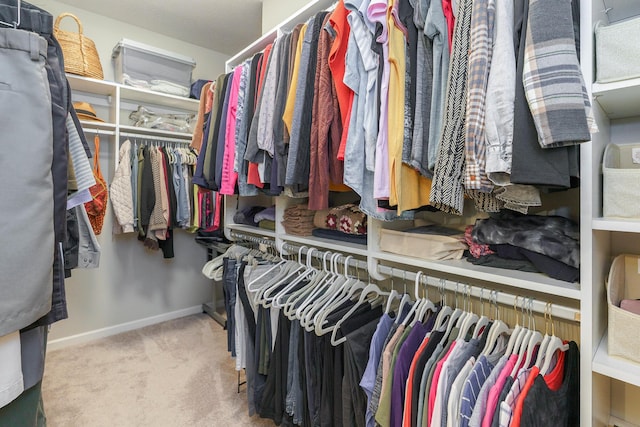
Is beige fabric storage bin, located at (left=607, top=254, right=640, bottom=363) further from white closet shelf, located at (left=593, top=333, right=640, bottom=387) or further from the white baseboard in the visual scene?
the white baseboard

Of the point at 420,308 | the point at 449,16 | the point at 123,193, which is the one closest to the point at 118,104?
the point at 123,193

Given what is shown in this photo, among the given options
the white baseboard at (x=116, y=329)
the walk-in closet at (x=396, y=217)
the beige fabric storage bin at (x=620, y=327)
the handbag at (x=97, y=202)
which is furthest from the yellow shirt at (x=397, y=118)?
the white baseboard at (x=116, y=329)

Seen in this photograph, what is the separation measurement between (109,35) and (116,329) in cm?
249

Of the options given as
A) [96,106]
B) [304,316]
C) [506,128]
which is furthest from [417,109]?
[96,106]

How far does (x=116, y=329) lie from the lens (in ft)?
9.52

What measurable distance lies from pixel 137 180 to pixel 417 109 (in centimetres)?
240

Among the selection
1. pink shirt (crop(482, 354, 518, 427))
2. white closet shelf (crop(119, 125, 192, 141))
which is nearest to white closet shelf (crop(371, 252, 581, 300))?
pink shirt (crop(482, 354, 518, 427))

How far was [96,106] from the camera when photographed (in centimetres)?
274

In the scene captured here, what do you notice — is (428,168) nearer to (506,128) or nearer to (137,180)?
(506,128)

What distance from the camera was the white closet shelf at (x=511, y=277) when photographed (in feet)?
2.91

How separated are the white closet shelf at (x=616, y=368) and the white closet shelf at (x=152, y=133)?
304 cm

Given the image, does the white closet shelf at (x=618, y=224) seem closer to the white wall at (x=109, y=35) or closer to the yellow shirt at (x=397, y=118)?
the yellow shirt at (x=397, y=118)

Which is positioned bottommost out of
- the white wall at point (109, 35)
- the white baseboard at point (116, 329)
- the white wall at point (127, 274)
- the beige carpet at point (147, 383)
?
the beige carpet at point (147, 383)

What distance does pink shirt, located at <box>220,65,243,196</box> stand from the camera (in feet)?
5.62
